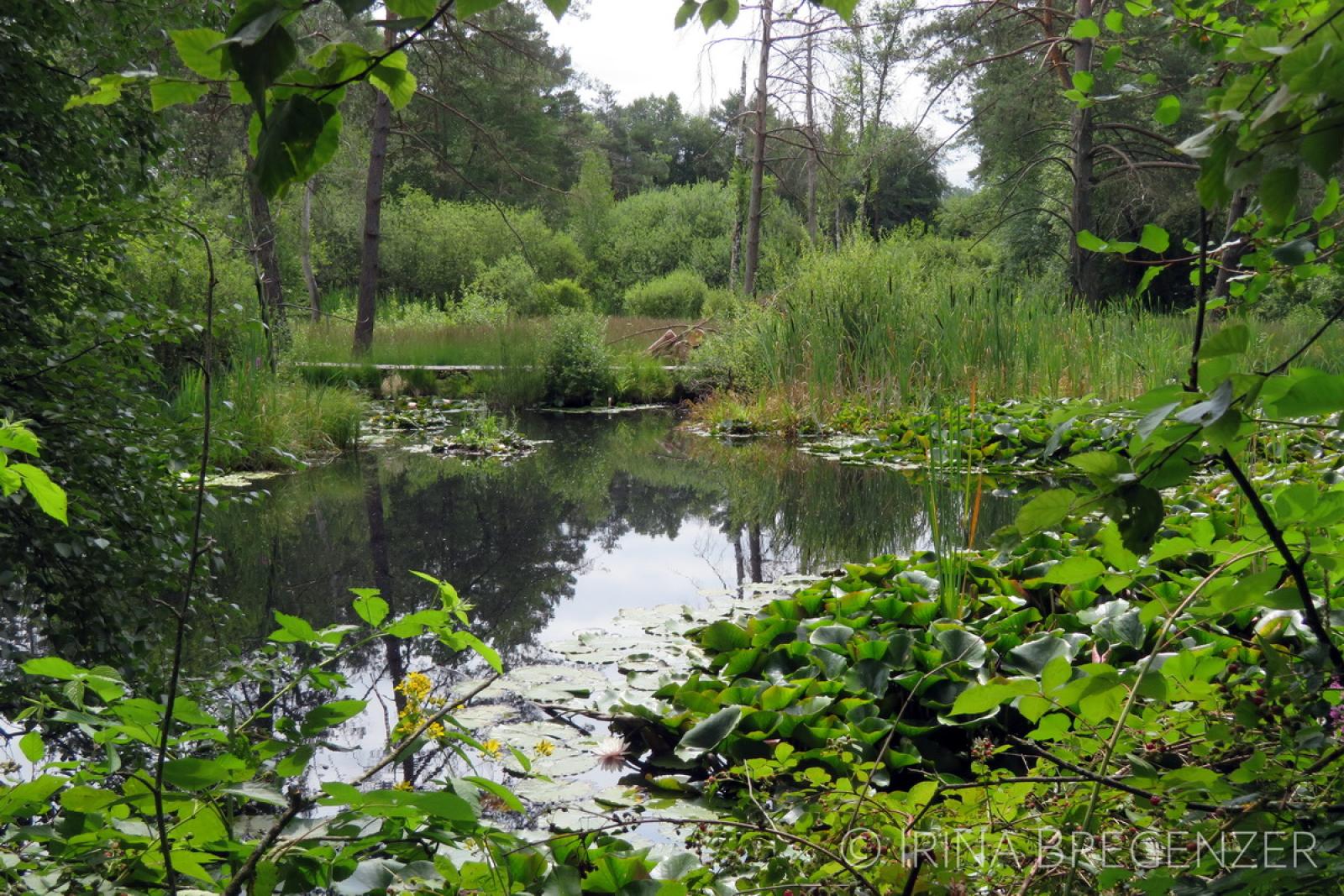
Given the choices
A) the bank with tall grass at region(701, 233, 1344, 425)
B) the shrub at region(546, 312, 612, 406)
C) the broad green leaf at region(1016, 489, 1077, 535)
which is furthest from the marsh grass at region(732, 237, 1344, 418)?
the broad green leaf at region(1016, 489, 1077, 535)

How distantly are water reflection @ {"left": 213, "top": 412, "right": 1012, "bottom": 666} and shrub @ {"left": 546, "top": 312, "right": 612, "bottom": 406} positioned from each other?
4226 mm

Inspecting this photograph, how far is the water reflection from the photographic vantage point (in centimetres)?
335

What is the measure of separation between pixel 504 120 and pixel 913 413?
2655cm

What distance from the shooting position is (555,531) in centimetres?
468

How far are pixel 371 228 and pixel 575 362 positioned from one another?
3565mm

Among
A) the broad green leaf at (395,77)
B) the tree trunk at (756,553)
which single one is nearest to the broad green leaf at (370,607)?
the broad green leaf at (395,77)

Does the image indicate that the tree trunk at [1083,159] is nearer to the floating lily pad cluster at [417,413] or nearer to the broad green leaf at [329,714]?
the floating lily pad cluster at [417,413]

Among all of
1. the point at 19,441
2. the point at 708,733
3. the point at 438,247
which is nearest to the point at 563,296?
the point at 438,247

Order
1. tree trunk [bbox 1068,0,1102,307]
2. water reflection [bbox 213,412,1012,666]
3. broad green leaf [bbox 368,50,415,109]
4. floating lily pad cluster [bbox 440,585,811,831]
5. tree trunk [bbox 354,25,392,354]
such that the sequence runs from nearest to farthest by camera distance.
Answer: broad green leaf [bbox 368,50,415,109], floating lily pad cluster [bbox 440,585,811,831], water reflection [bbox 213,412,1012,666], tree trunk [bbox 1068,0,1102,307], tree trunk [bbox 354,25,392,354]

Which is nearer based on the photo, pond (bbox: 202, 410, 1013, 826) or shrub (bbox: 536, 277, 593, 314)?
pond (bbox: 202, 410, 1013, 826)

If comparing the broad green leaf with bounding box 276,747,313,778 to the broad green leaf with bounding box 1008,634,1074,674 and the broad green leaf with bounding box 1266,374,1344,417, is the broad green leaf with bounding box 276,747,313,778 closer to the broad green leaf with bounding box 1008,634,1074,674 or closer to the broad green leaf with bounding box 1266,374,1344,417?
the broad green leaf with bounding box 1266,374,1344,417

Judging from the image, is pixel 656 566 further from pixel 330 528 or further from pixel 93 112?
pixel 93 112

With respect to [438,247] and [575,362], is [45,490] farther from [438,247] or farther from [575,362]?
[438,247]

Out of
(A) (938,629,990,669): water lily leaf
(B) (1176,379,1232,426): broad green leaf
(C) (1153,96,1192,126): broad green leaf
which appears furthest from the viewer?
(A) (938,629,990,669): water lily leaf
